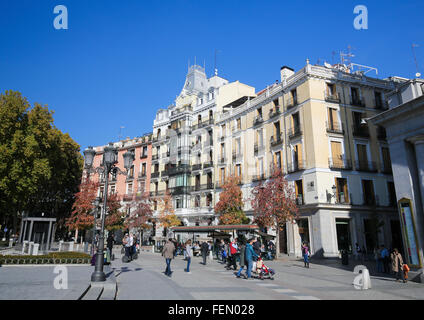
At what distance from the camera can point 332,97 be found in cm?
2856

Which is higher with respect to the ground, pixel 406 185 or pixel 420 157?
pixel 420 157

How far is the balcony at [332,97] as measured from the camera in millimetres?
28266

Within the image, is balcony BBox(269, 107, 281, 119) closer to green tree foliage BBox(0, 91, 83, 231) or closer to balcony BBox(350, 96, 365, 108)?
balcony BBox(350, 96, 365, 108)

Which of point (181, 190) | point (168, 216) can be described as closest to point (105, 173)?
point (168, 216)

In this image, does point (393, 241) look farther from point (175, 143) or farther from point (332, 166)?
point (175, 143)

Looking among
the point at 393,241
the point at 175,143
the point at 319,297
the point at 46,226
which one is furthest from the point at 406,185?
the point at 175,143

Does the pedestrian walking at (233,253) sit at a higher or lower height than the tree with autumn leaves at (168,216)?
lower

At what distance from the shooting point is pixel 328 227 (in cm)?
2509

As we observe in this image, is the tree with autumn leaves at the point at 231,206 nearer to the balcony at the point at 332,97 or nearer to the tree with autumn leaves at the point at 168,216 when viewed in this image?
the tree with autumn leaves at the point at 168,216

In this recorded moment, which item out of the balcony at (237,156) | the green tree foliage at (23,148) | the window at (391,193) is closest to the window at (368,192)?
the window at (391,193)

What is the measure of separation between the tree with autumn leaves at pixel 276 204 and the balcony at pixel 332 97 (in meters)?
8.48

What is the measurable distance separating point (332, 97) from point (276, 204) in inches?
470

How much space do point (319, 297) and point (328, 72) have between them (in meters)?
25.0
